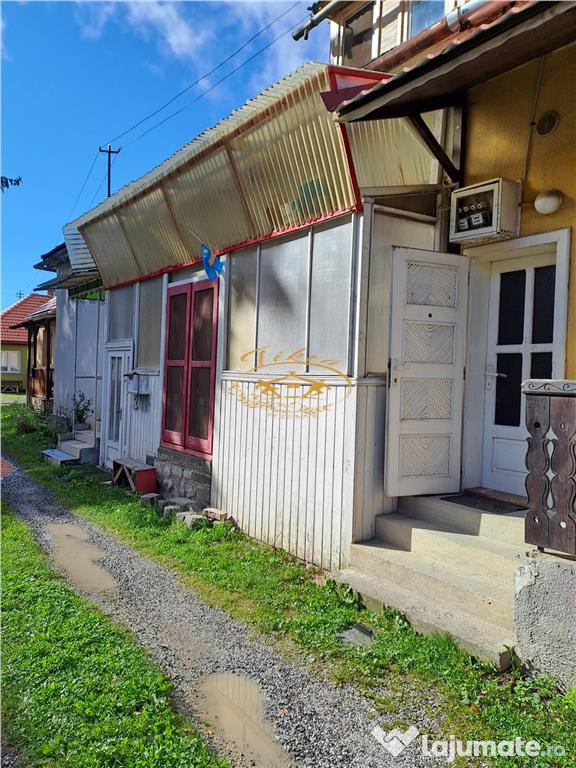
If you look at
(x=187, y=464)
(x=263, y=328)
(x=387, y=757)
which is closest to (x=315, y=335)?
(x=263, y=328)

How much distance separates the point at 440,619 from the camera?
12.4 feet

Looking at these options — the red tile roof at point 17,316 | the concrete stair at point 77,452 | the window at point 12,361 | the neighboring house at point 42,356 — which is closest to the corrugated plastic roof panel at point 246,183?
the concrete stair at point 77,452

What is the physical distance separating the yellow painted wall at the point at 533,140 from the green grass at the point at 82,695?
11.6 ft

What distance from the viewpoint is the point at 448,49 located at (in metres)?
3.62

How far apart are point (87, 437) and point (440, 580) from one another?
363 inches

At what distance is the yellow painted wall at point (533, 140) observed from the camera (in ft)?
13.8

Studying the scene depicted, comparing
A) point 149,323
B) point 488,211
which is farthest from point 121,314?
point 488,211

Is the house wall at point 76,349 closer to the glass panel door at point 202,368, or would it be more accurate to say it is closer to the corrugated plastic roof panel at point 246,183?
the corrugated plastic roof panel at point 246,183

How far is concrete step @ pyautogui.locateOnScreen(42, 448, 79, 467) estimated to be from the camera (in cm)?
1064

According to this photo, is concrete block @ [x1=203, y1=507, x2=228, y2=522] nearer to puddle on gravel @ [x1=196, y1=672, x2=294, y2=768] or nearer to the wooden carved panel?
puddle on gravel @ [x1=196, y1=672, x2=294, y2=768]

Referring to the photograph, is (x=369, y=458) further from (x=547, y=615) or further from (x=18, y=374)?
→ (x=18, y=374)

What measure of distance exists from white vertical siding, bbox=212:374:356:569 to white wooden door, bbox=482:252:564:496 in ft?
4.23

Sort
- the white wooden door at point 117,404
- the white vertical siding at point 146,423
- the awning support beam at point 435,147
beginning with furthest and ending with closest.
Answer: the white wooden door at point 117,404 → the white vertical siding at point 146,423 → the awning support beam at point 435,147

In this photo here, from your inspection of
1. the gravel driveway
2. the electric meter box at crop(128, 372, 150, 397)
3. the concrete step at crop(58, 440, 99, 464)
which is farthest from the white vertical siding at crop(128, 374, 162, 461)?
the gravel driveway
